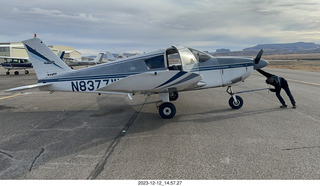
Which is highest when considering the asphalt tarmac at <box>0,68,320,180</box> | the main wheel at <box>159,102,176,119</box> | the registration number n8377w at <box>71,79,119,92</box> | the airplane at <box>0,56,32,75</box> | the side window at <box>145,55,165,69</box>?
the airplane at <box>0,56,32,75</box>

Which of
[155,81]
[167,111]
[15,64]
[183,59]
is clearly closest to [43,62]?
[155,81]

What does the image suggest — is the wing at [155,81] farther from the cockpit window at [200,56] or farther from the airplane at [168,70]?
the cockpit window at [200,56]

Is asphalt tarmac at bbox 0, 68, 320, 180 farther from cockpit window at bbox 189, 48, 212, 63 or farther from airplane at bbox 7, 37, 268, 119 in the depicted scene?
cockpit window at bbox 189, 48, 212, 63

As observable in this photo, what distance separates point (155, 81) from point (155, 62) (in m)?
1.19

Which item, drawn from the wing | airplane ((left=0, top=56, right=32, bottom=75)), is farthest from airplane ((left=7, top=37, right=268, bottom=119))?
airplane ((left=0, top=56, right=32, bottom=75))

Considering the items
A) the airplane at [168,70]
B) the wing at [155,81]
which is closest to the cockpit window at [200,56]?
the airplane at [168,70]

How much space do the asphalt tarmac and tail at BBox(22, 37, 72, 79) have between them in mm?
1502

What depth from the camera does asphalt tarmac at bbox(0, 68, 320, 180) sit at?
3330mm

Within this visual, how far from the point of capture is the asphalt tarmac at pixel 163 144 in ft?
10.9

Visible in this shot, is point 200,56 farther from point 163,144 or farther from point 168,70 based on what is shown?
point 163,144
